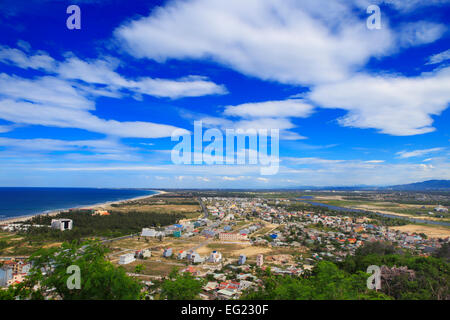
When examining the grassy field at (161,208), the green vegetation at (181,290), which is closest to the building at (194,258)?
the green vegetation at (181,290)

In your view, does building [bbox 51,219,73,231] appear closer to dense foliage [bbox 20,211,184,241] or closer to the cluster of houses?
dense foliage [bbox 20,211,184,241]

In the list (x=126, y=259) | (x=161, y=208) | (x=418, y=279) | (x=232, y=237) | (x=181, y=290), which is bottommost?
(x=161, y=208)

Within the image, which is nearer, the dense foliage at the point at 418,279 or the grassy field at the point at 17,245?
the dense foliage at the point at 418,279

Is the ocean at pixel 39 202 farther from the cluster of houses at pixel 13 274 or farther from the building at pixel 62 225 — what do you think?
the cluster of houses at pixel 13 274

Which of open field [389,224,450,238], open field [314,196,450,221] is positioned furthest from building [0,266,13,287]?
open field [314,196,450,221]

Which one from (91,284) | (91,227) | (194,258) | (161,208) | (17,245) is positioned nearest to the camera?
(91,284)

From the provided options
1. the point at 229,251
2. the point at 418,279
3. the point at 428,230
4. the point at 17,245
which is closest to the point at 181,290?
the point at 418,279

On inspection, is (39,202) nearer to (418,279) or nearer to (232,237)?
(232,237)

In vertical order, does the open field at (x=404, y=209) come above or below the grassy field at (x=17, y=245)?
below

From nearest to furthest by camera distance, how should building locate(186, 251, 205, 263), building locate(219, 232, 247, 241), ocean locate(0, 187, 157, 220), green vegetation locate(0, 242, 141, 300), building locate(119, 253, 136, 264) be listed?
green vegetation locate(0, 242, 141, 300) < building locate(119, 253, 136, 264) < building locate(186, 251, 205, 263) < building locate(219, 232, 247, 241) < ocean locate(0, 187, 157, 220)

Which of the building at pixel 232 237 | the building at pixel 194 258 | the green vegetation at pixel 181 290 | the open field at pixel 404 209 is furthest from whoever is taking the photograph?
the open field at pixel 404 209
